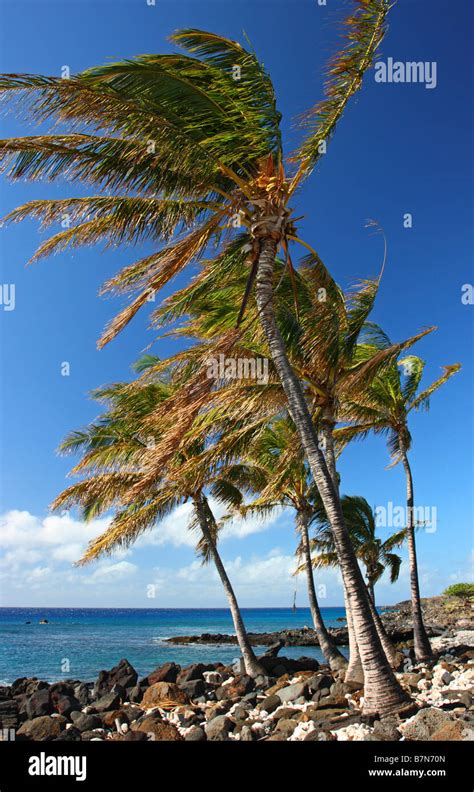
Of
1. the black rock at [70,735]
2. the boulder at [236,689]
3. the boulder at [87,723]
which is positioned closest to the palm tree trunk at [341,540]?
the black rock at [70,735]

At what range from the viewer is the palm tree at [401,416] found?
1573 cm

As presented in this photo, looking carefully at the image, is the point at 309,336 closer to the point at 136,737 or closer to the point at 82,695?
the point at 136,737

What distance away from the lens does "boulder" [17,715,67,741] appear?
10820 mm

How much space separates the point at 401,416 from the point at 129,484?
7.84 m

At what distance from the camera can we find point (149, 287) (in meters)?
9.87

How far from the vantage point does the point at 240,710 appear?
1107 centimetres

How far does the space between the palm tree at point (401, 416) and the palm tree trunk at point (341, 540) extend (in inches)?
255

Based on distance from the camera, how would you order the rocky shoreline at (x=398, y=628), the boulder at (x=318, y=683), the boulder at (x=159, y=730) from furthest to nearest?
the rocky shoreline at (x=398, y=628), the boulder at (x=318, y=683), the boulder at (x=159, y=730)

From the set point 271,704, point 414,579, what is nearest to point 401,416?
point 414,579

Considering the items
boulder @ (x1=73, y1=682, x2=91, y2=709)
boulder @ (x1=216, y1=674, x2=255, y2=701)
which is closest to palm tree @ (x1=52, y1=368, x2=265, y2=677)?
boulder @ (x1=216, y1=674, x2=255, y2=701)

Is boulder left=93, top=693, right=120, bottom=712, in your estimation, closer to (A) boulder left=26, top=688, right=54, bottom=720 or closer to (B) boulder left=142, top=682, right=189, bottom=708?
(B) boulder left=142, top=682, right=189, bottom=708

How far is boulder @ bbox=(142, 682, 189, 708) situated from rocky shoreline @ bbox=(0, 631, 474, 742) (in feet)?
0.08

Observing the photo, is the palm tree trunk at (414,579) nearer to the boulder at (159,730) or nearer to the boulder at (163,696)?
the boulder at (163,696)
